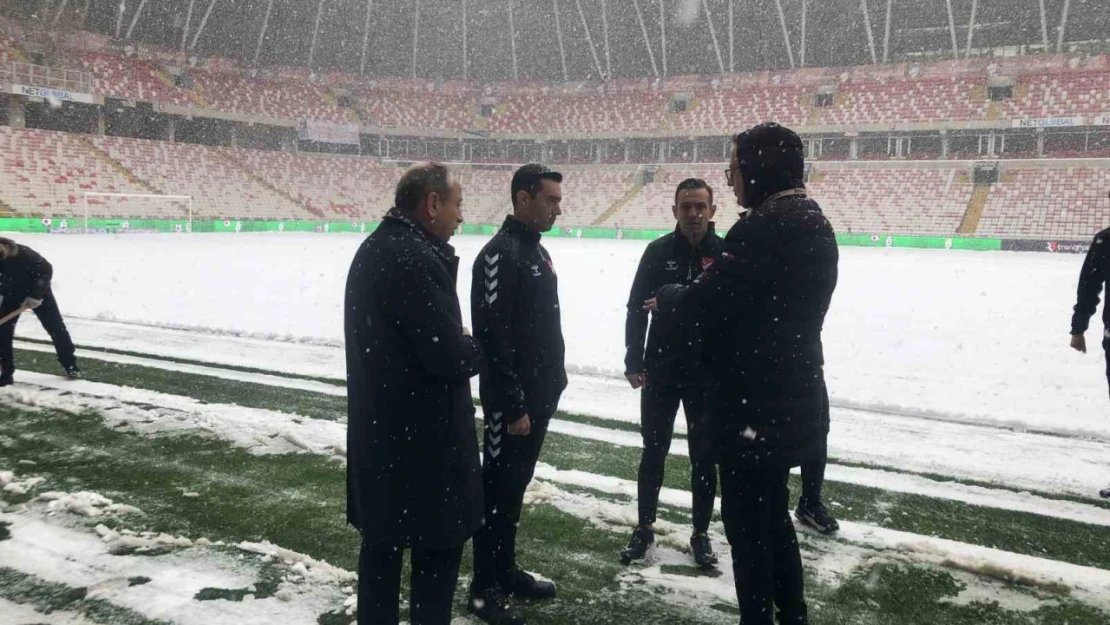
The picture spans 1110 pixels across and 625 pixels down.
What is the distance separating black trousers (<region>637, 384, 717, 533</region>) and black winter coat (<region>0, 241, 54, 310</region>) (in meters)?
6.29

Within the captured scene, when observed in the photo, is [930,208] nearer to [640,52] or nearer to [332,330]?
[640,52]

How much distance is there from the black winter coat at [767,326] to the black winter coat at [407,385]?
83cm

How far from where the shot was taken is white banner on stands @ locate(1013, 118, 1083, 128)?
1437 inches

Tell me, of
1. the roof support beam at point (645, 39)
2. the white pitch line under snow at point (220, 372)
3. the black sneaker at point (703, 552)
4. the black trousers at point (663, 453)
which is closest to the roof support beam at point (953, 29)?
the roof support beam at point (645, 39)

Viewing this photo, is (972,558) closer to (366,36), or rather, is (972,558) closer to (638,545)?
(638,545)

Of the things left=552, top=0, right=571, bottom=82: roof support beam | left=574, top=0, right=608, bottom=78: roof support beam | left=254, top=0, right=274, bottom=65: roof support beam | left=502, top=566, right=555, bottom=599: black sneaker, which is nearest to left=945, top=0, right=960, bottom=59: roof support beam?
left=574, top=0, right=608, bottom=78: roof support beam

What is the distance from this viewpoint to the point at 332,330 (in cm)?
1062

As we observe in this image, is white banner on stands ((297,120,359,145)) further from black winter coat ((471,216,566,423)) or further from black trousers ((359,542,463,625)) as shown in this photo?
black trousers ((359,542,463,625))

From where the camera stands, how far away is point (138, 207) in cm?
3559

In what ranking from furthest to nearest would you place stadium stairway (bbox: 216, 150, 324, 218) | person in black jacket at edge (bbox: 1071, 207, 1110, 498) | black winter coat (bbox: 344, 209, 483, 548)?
stadium stairway (bbox: 216, 150, 324, 218), person in black jacket at edge (bbox: 1071, 207, 1110, 498), black winter coat (bbox: 344, 209, 483, 548)

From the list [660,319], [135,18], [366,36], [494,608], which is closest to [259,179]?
[135,18]

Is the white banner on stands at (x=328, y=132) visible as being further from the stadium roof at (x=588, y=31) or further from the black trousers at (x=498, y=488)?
the black trousers at (x=498, y=488)

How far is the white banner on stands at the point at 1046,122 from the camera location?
1437 inches

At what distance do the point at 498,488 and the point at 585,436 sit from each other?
8.90 ft
